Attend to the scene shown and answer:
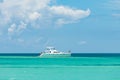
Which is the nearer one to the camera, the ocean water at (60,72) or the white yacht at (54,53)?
the ocean water at (60,72)

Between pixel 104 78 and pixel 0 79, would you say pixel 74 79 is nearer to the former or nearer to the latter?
pixel 104 78

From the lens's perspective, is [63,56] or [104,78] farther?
[63,56]

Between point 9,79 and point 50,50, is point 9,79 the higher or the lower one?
the lower one

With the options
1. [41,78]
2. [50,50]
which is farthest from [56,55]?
[41,78]

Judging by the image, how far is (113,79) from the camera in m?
41.8

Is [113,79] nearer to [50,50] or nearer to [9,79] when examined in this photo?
[9,79]

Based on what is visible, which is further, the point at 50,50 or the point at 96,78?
the point at 50,50

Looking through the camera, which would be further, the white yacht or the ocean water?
the white yacht

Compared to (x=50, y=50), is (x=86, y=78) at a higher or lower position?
lower

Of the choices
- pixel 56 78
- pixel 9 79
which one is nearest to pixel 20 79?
pixel 9 79

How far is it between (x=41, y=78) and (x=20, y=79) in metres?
2.42

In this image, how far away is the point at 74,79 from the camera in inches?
1656

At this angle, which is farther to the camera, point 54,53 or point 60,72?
point 54,53

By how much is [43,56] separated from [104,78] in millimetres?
84235
